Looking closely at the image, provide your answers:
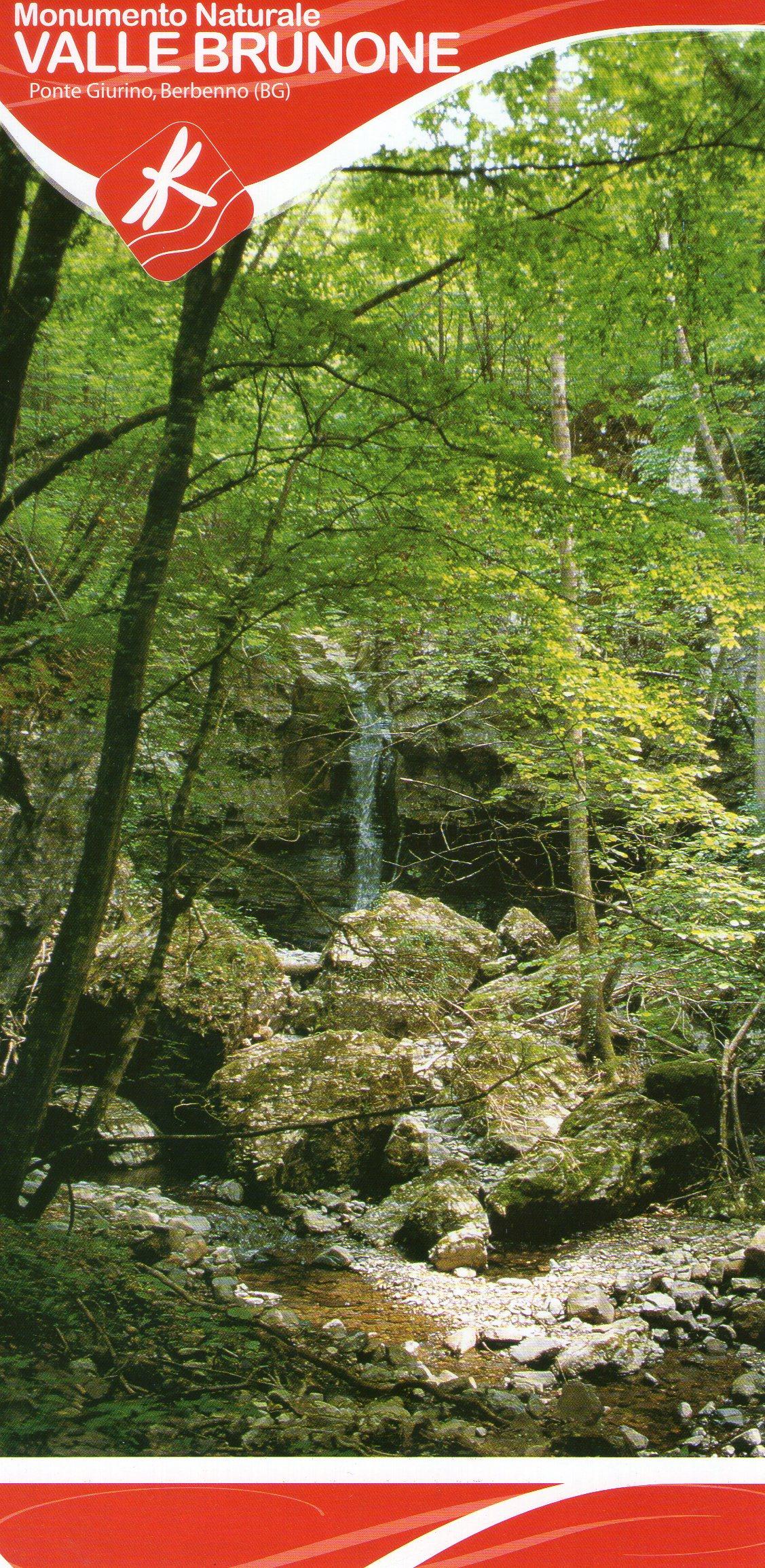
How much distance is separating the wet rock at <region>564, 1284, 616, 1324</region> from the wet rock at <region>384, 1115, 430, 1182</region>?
16.8 inches

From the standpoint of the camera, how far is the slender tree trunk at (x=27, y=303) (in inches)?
69.2

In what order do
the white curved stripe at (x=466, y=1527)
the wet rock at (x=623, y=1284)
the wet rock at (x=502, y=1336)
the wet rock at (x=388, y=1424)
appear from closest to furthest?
1. the white curved stripe at (x=466, y=1527)
2. the wet rock at (x=388, y=1424)
3. the wet rock at (x=502, y=1336)
4. the wet rock at (x=623, y=1284)

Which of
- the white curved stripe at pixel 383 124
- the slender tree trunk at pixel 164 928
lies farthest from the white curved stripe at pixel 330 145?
the slender tree trunk at pixel 164 928

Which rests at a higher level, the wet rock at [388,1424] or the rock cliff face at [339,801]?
the rock cliff face at [339,801]

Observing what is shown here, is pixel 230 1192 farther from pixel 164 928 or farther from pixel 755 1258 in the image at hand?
pixel 755 1258

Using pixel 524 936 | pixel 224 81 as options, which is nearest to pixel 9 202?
pixel 224 81

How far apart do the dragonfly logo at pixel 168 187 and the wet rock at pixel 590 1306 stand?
8.44 ft

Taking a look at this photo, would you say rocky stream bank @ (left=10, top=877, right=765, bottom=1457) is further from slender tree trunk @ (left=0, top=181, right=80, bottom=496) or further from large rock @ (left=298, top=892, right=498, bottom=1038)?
slender tree trunk @ (left=0, top=181, right=80, bottom=496)

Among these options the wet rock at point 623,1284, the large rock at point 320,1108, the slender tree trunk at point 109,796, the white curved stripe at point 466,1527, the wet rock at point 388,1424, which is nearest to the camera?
the white curved stripe at point 466,1527

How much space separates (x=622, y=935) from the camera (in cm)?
197

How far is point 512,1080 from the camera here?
6.12 feet

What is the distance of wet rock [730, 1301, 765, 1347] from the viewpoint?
66.2 inches

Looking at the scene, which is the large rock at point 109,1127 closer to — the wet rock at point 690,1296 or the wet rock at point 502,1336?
the wet rock at point 502,1336

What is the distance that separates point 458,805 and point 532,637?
488mm
